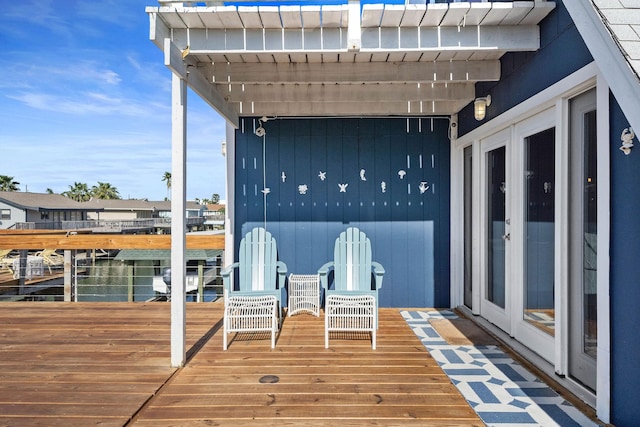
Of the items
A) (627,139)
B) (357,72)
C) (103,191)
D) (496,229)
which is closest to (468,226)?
(496,229)

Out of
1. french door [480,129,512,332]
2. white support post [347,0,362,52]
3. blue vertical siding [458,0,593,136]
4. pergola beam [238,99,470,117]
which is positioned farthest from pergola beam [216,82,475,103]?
white support post [347,0,362,52]

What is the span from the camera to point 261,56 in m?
2.91

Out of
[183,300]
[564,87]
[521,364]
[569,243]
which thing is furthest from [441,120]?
[183,300]

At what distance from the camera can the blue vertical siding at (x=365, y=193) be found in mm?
4281

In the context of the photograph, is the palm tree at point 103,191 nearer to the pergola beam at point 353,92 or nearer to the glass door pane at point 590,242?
the pergola beam at point 353,92

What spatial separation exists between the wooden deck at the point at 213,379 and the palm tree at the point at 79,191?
1833 inches

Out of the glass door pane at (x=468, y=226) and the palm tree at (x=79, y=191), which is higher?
the palm tree at (x=79, y=191)

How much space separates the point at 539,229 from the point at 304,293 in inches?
95.0

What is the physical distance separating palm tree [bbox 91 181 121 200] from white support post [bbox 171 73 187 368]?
49.6 meters

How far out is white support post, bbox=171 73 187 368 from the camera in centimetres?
257

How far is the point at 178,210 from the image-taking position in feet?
8.45

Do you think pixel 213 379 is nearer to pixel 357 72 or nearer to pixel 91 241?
pixel 357 72

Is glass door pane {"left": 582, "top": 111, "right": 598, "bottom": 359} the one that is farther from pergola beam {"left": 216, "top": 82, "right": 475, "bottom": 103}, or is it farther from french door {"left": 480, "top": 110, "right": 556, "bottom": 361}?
pergola beam {"left": 216, "top": 82, "right": 475, "bottom": 103}

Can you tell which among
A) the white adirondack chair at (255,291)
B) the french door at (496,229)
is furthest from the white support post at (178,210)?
the french door at (496,229)
